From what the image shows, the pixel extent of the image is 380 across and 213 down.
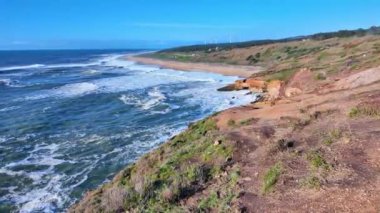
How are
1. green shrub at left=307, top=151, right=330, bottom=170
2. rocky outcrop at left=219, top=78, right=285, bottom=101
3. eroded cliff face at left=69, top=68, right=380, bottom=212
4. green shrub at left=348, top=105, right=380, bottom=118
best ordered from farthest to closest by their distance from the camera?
rocky outcrop at left=219, top=78, right=285, bottom=101 → green shrub at left=348, top=105, right=380, bottom=118 → green shrub at left=307, top=151, right=330, bottom=170 → eroded cliff face at left=69, top=68, right=380, bottom=212

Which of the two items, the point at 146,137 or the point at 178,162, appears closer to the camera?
the point at 178,162

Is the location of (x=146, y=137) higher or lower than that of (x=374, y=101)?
lower

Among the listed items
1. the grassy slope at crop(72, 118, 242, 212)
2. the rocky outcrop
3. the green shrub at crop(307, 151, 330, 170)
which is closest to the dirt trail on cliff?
the green shrub at crop(307, 151, 330, 170)

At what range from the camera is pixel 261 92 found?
4106 cm

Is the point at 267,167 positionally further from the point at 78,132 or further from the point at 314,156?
the point at 78,132

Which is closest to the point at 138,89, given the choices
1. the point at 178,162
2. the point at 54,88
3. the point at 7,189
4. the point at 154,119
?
the point at 54,88

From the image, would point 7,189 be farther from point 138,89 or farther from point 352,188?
point 138,89

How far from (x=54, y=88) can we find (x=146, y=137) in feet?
107

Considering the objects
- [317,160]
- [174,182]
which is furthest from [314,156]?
[174,182]

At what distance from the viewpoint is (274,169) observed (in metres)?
11.6

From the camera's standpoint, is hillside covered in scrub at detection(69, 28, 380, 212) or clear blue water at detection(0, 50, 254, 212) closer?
hillside covered in scrub at detection(69, 28, 380, 212)

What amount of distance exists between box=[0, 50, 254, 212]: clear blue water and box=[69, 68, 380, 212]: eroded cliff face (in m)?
3.41

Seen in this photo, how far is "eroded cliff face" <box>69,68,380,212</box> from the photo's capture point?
9906mm

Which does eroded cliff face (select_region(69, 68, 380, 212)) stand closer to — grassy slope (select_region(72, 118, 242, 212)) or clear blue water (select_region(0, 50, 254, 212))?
grassy slope (select_region(72, 118, 242, 212))
